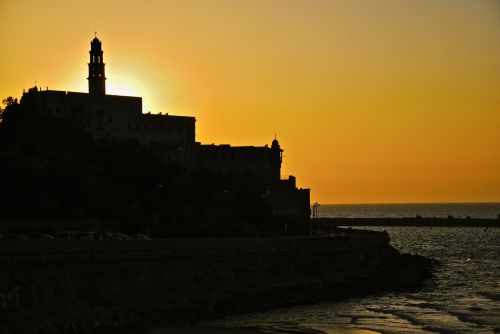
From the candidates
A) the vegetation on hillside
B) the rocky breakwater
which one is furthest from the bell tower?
the rocky breakwater

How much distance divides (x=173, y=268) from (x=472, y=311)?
23002mm

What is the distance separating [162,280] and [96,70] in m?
70.5

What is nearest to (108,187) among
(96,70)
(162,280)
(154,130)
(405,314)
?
(96,70)

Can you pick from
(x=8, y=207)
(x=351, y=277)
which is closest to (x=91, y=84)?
(x=8, y=207)

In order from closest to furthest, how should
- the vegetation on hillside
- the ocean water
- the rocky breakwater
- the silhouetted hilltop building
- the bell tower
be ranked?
the rocky breakwater
the ocean water
the vegetation on hillside
the silhouetted hilltop building
the bell tower

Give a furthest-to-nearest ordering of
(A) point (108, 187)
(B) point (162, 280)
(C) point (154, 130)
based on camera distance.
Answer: (C) point (154, 130)
(A) point (108, 187)
(B) point (162, 280)

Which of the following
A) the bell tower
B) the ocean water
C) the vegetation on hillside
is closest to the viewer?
the ocean water

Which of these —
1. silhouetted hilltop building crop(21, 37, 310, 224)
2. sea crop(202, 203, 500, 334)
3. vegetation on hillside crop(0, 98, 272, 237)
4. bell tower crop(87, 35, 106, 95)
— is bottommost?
sea crop(202, 203, 500, 334)

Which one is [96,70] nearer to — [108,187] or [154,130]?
[154,130]

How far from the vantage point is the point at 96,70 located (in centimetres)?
14112

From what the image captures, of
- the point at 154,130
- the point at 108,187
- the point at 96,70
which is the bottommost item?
the point at 108,187

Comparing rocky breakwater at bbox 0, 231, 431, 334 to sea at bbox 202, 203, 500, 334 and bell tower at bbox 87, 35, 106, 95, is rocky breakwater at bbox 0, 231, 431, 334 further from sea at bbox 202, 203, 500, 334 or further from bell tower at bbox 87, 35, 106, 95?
bell tower at bbox 87, 35, 106, 95

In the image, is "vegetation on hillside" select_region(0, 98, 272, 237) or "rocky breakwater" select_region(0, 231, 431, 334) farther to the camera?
"vegetation on hillside" select_region(0, 98, 272, 237)

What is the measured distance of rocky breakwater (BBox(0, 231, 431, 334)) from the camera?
64688mm
